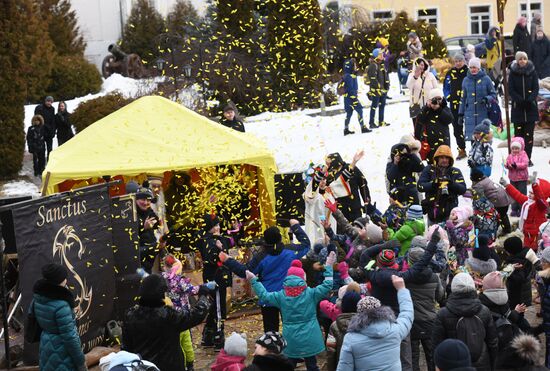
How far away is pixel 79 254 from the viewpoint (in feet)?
41.8

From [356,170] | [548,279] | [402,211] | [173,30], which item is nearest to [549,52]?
[356,170]

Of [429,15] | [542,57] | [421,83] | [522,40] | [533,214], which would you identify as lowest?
[533,214]

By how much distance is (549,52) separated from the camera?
24516mm

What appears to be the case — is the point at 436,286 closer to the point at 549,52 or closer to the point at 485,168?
the point at 485,168

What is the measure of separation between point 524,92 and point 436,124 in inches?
75.7

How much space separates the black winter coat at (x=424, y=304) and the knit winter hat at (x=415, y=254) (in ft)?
0.52

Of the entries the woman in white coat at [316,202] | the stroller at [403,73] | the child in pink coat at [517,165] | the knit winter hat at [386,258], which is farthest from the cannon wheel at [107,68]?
the knit winter hat at [386,258]

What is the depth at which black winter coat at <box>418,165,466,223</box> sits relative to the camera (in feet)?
46.8

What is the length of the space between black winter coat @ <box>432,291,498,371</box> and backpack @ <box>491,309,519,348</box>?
0.36m

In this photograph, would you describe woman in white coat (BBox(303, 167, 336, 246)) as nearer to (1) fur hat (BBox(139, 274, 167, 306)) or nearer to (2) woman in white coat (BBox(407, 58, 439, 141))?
(2) woman in white coat (BBox(407, 58, 439, 141))

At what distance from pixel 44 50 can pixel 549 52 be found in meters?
14.1

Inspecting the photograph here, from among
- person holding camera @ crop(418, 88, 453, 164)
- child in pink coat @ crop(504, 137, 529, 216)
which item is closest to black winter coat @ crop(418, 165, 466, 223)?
child in pink coat @ crop(504, 137, 529, 216)

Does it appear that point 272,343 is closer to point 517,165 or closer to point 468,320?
point 468,320

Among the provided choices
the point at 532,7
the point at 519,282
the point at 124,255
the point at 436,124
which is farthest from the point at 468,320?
the point at 532,7
